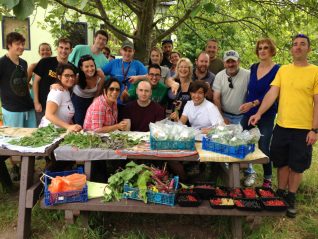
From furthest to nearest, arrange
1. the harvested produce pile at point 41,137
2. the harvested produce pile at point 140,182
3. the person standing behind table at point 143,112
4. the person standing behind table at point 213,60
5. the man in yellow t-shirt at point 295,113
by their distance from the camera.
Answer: the person standing behind table at point 213,60 < the person standing behind table at point 143,112 < the man in yellow t-shirt at point 295,113 < the harvested produce pile at point 41,137 < the harvested produce pile at point 140,182

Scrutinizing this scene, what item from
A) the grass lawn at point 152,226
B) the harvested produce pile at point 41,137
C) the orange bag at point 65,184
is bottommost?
the grass lawn at point 152,226

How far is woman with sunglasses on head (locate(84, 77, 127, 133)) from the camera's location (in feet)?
12.5

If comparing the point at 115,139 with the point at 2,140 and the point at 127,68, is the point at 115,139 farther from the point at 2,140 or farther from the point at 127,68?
the point at 127,68

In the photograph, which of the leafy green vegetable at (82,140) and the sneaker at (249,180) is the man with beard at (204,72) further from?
the leafy green vegetable at (82,140)

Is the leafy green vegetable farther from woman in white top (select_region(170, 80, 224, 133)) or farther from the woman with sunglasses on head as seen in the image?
woman in white top (select_region(170, 80, 224, 133))

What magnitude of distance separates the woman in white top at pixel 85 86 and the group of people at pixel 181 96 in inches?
0.6

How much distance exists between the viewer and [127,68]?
491 cm

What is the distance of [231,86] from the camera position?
14.6 feet

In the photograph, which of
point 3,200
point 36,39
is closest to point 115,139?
point 3,200

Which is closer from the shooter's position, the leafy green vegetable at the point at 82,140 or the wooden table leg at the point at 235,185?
the wooden table leg at the point at 235,185

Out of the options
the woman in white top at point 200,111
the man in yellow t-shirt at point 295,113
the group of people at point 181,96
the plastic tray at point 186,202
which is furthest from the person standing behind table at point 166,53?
the plastic tray at point 186,202

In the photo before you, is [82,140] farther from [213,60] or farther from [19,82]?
[213,60]

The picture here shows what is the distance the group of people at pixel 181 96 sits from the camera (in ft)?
11.3

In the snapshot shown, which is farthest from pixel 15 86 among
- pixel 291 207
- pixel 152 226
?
pixel 291 207
